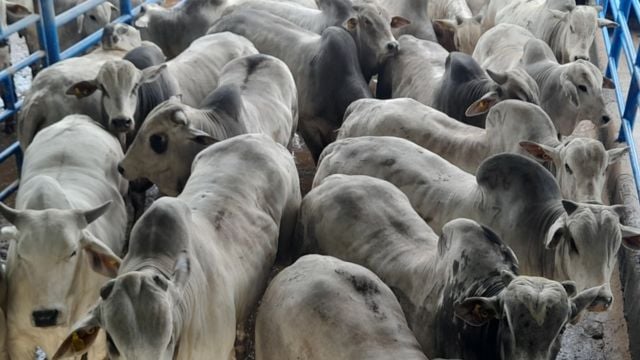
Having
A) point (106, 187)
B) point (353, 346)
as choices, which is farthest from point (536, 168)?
point (106, 187)

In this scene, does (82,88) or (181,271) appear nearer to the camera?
(181,271)

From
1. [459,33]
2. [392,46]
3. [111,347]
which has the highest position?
[111,347]

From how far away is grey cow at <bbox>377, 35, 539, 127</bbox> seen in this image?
6141 millimetres

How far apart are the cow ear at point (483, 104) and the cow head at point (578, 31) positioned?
1687 millimetres

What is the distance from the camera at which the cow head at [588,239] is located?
4.30 meters

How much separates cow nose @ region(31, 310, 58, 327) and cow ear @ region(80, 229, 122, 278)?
→ 28cm

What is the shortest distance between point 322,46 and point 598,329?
3131 millimetres

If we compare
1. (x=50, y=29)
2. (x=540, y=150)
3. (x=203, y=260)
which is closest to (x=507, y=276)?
(x=203, y=260)

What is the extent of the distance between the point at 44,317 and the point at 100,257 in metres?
0.37

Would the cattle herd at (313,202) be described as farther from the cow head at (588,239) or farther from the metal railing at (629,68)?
the metal railing at (629,68)

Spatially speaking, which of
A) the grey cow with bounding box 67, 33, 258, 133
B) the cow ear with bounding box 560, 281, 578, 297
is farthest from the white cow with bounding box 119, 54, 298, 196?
the cow ear with bounding box 560, 281, 578, 297

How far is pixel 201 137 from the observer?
537 centimetres

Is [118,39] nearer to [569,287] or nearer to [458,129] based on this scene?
[458,129]

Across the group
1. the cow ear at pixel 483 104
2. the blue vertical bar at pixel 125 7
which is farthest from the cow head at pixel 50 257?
the blue vertical bar at pixel 125 7
